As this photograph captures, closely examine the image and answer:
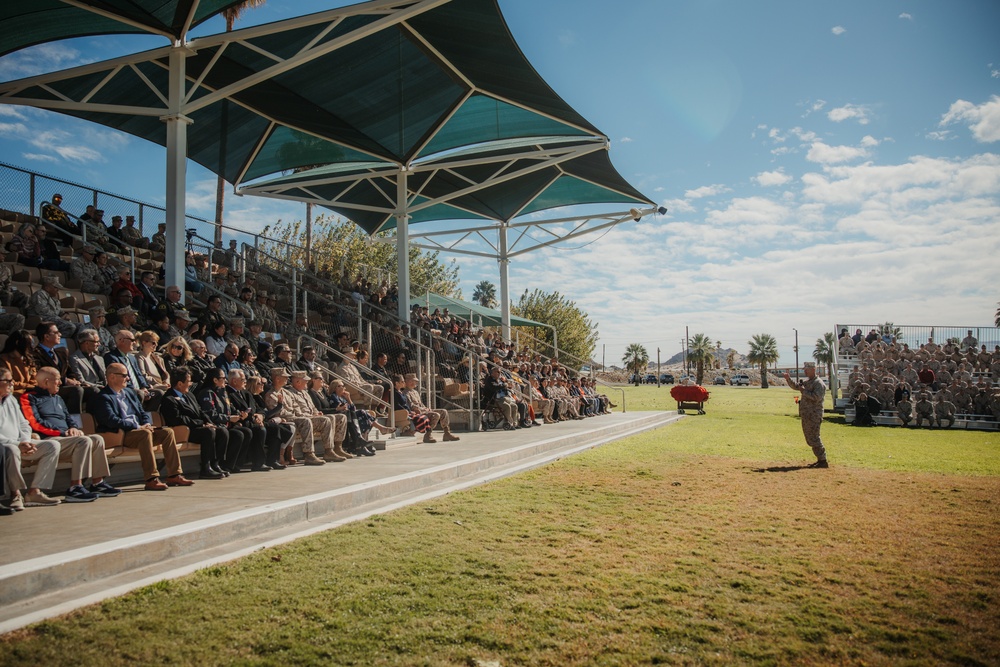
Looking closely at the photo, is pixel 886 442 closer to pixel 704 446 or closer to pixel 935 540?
pixel 704 446

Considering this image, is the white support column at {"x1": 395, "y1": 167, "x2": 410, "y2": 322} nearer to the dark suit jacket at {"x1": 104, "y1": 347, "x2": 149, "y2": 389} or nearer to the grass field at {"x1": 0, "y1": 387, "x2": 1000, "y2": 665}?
the dark suit jacket at {"x1": 104, "y1": 347, "x2": 149, "y2": 389}

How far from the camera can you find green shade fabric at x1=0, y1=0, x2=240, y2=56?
36.2ft

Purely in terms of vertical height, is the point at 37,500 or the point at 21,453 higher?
the point at 21,453

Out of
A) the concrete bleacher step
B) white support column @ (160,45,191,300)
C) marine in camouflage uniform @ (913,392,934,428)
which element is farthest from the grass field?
marine in camouflage uniform @ (913,392,934,428)

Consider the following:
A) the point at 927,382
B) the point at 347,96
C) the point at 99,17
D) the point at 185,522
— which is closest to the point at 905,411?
the point at 927,382

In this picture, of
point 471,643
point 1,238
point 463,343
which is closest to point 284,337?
point 1,238

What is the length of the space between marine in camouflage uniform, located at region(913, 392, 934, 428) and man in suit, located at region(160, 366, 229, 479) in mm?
22332

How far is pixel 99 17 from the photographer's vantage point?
11812 millimetres

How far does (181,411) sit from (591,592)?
576 cm

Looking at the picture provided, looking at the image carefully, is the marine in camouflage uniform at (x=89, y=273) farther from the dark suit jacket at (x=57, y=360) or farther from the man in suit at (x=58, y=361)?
the dark suit jacket at (x=57, y=360)

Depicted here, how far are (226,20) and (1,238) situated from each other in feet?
79.7

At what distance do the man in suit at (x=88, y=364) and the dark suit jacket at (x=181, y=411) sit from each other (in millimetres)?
699

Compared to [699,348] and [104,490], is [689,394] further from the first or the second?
[699,348]

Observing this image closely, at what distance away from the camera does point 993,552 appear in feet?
17.3
